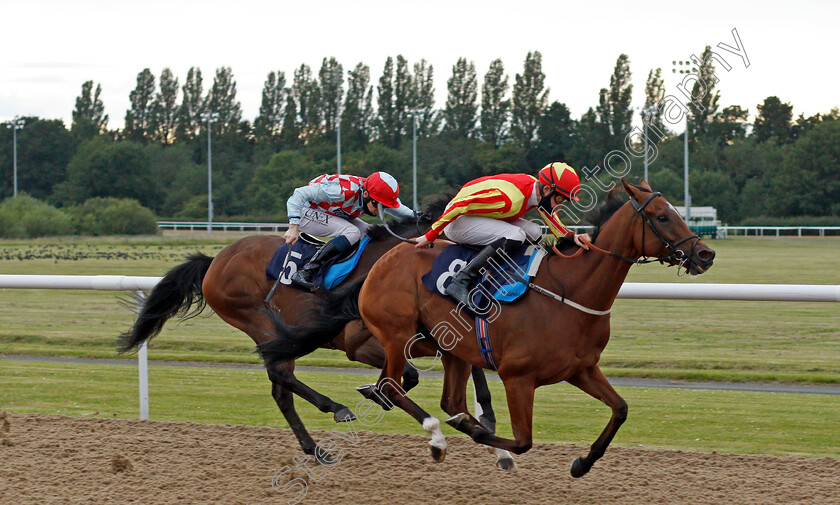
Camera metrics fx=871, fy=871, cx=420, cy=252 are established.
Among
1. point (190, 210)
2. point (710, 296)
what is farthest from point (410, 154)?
point (710, 296)

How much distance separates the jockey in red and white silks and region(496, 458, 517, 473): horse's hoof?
1.51 meters

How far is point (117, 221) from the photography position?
39188 millimetres

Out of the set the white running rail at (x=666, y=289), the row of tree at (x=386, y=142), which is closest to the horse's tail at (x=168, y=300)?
the white running rail at (x=666, y=289)

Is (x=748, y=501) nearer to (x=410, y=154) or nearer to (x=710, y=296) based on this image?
(x=710, y=296)

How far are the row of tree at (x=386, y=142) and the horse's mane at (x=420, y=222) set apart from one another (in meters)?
23.4

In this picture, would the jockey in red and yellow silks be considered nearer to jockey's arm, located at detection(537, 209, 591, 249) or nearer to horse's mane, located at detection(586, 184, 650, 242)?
jockey's arm, located at detection(537, 209, 591, 249)

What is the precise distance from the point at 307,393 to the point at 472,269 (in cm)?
137

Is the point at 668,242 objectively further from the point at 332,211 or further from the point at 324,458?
the point at 332,211

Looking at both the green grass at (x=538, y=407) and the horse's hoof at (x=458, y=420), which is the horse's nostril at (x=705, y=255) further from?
the green grass at (x=538, y=407)

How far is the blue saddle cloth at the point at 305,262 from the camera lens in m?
5.00

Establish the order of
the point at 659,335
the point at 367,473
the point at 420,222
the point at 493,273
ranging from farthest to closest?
1. the point at 659,335
2. the point at 420,222
3. the point at 367,473
4. the point at 493,273

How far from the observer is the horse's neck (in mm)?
3750

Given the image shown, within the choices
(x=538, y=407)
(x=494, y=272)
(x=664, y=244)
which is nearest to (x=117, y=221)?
(x=538, y=407)

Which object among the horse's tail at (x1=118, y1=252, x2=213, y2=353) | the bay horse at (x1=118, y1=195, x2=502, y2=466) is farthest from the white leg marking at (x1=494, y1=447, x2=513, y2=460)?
the horse's tail at (x1=118, y1=252, x2=213, y2=353)
